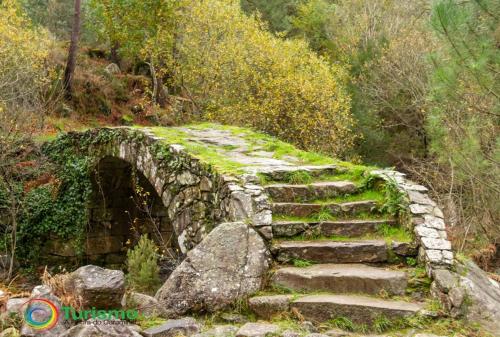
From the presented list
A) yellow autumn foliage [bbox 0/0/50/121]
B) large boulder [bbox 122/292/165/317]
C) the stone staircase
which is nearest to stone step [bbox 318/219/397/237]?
the stone staircase

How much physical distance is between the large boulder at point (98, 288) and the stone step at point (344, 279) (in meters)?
1.46

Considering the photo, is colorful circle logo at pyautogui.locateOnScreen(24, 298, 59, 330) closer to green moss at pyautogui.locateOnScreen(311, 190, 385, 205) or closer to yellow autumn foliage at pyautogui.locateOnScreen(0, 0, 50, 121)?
green moss at pyautogui.locateOnScreen(311, 190, 385, 205)

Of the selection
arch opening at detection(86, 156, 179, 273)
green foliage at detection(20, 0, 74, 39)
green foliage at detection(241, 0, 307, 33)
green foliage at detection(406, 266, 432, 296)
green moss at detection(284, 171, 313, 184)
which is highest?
green foliage at detection(241, 0, 307, 33)

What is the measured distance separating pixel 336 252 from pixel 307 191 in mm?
1054

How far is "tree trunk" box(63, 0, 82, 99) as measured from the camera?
18487 millimetres

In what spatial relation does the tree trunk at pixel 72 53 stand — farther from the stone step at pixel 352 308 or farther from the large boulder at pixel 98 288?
the stone step at pixel 352 308

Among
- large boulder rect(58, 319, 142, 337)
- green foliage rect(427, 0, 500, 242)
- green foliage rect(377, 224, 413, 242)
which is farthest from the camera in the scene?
green foliage rect(427, 0, 500, 242)

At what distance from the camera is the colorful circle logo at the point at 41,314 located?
147 inches

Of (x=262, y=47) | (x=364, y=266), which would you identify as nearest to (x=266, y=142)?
(x=364, y=266)

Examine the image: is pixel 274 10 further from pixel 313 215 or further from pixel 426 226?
pixel 426 226

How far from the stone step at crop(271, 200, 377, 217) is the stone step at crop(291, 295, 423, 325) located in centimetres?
133

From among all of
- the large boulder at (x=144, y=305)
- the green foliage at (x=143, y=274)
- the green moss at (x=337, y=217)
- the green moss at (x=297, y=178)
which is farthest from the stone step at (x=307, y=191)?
the green foliage at (x=143, y=274)

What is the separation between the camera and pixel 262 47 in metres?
14.6

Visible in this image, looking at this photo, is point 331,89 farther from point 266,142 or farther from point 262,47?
point 266,142
